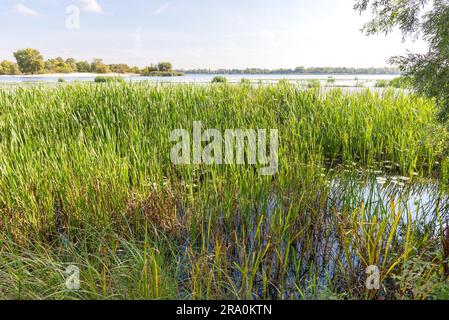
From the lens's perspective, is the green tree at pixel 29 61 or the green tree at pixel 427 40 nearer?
the green tree at pixel 427 40

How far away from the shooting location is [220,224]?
8.88 ft

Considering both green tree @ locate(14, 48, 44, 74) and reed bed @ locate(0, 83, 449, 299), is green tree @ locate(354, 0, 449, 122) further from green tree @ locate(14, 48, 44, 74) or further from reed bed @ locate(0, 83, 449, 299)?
green tree @ locate(14, 48, 44, 74)

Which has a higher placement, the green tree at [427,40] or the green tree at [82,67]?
the green tree at [82,67]

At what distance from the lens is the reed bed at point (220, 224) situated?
2010mm

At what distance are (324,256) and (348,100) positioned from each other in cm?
439

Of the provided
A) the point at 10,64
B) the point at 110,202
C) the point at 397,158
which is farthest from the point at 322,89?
the point at 10,64

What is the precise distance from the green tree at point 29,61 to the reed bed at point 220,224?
33.6 ft

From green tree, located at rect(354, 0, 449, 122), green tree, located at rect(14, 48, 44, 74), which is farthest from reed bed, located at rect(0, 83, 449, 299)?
green tree, located at rect(14, 48, 44, 74)

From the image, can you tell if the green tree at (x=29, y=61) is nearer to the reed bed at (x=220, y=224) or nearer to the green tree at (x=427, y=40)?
the reed bed at (x=220, y=224)

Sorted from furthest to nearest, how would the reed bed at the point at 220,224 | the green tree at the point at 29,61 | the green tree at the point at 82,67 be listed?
the green tree at the point at 29,61 < the green tree at the point at 82,67 < the reed bed at the point at 220,224

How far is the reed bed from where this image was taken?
2.01 metres

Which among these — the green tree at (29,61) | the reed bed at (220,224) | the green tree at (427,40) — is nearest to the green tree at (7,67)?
the green tree at (29,61)

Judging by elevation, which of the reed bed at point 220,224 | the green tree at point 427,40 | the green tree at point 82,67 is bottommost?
the reed bed at point 220,224

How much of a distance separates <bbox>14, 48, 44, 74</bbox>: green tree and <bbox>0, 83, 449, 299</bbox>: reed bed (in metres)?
10.2
